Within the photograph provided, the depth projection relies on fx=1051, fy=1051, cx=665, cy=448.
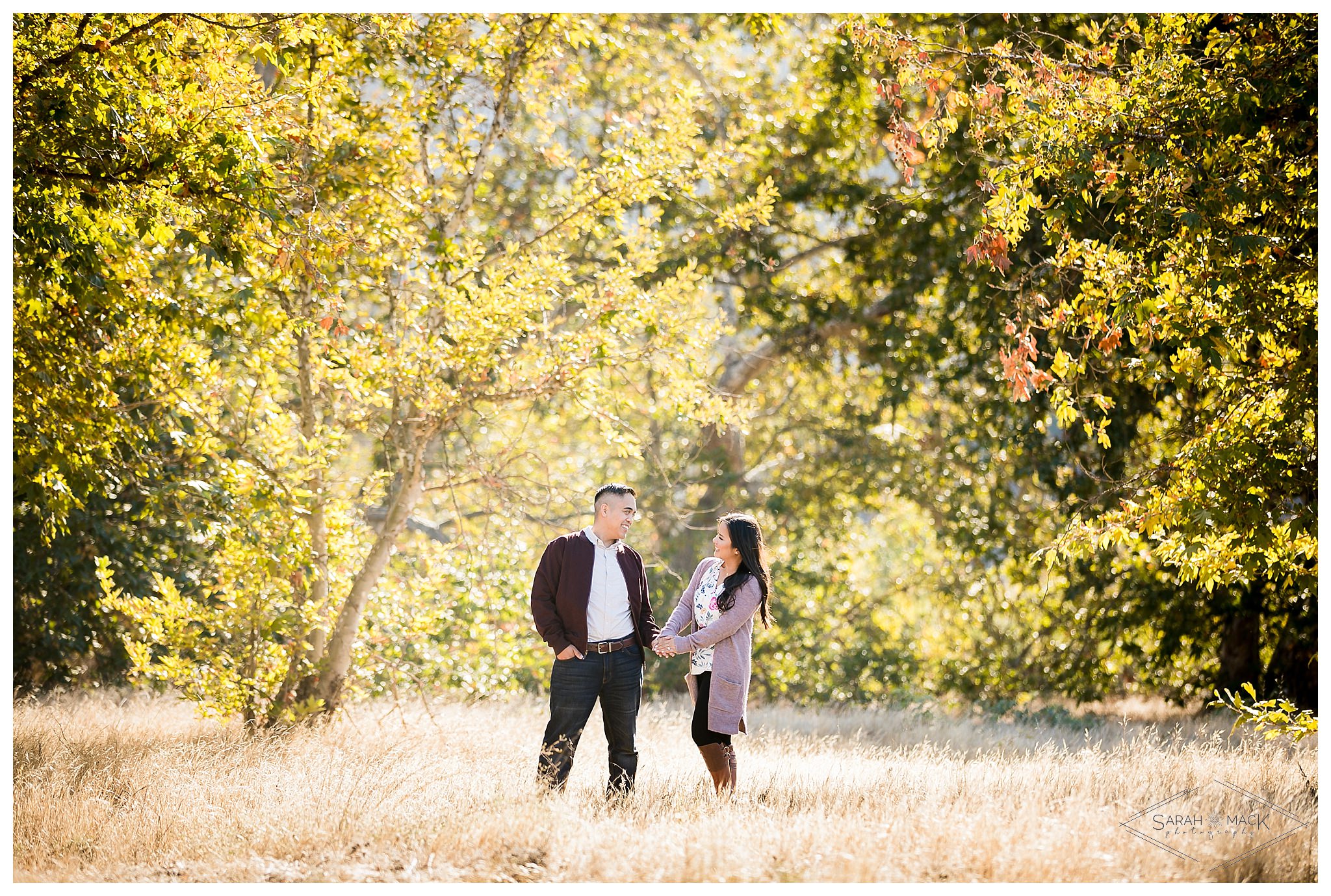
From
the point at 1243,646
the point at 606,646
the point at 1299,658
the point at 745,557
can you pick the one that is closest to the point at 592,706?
the point at 606,646

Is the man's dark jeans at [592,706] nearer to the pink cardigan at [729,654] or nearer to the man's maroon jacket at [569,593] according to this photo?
→ the man's maroon jacket at [569,593]

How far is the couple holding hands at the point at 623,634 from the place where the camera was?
541 centimetres

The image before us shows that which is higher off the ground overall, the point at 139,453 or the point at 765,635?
the point at 139,453

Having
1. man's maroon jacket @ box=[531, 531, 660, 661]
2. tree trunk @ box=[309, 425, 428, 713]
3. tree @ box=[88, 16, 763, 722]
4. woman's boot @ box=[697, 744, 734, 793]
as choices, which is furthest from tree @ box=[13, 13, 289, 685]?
woman's boot @ box=[697, 744, 734, 793]

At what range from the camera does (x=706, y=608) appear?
5.51 m

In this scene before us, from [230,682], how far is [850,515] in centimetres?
819

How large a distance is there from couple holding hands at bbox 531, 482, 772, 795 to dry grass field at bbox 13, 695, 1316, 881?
0.29m

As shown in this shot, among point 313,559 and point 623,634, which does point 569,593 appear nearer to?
point 623,634

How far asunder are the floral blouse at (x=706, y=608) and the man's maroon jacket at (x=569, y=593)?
0.80ft

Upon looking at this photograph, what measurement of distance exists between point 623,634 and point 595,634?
0.15m

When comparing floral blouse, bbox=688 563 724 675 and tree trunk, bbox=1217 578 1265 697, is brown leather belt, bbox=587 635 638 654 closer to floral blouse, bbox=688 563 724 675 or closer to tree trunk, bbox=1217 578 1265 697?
floral blouse, bbox=688 563 724 675

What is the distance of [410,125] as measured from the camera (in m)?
7.85
